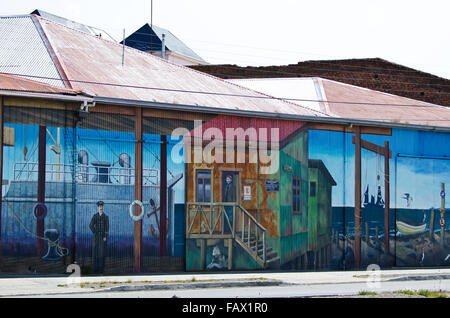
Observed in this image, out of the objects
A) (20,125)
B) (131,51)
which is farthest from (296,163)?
(20,125)

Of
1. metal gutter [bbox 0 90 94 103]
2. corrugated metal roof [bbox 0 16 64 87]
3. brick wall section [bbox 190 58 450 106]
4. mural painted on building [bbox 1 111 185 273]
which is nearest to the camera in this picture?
metal gutter [bbox 0 90 94 103]

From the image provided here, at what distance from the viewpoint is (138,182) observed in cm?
2252

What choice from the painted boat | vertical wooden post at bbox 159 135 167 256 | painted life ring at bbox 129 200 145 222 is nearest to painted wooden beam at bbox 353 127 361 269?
the painted boat

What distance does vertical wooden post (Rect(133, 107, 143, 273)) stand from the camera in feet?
73.3

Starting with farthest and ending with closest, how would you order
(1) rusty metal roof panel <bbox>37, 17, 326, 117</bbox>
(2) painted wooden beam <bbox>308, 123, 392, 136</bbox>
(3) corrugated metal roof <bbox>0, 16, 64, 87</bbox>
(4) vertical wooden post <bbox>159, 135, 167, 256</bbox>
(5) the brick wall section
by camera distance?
(5) the brick wall section
(2) painted wooden beam <bbox>308, 123, 392, 136</bbox>
(1) rusty metal roof panel <bbox>37, 17, 326, 117</bbox>
(4) vertical wooden post <bbox>159, 135, 167, 256</bbox>
(3) corrugated metal roof <bbox>0, 16, 64, 87</bbox>

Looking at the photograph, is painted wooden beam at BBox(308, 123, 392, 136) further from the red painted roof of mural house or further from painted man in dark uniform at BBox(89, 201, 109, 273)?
painted man in dark uniform at BBox(89, 201, 109, 273)

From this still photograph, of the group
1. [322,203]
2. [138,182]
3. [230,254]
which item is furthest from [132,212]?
[322,203]

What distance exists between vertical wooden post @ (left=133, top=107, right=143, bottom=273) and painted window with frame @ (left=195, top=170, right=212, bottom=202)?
1.88 metres

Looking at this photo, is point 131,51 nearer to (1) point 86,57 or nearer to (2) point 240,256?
(1) point 86,57

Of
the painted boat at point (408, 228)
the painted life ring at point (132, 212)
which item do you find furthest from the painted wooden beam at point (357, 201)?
the painted life ring at point (132, 212)

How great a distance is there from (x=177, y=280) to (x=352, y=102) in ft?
43.7

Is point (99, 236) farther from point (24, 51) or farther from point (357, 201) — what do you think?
point (357, 201)

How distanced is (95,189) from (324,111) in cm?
984
